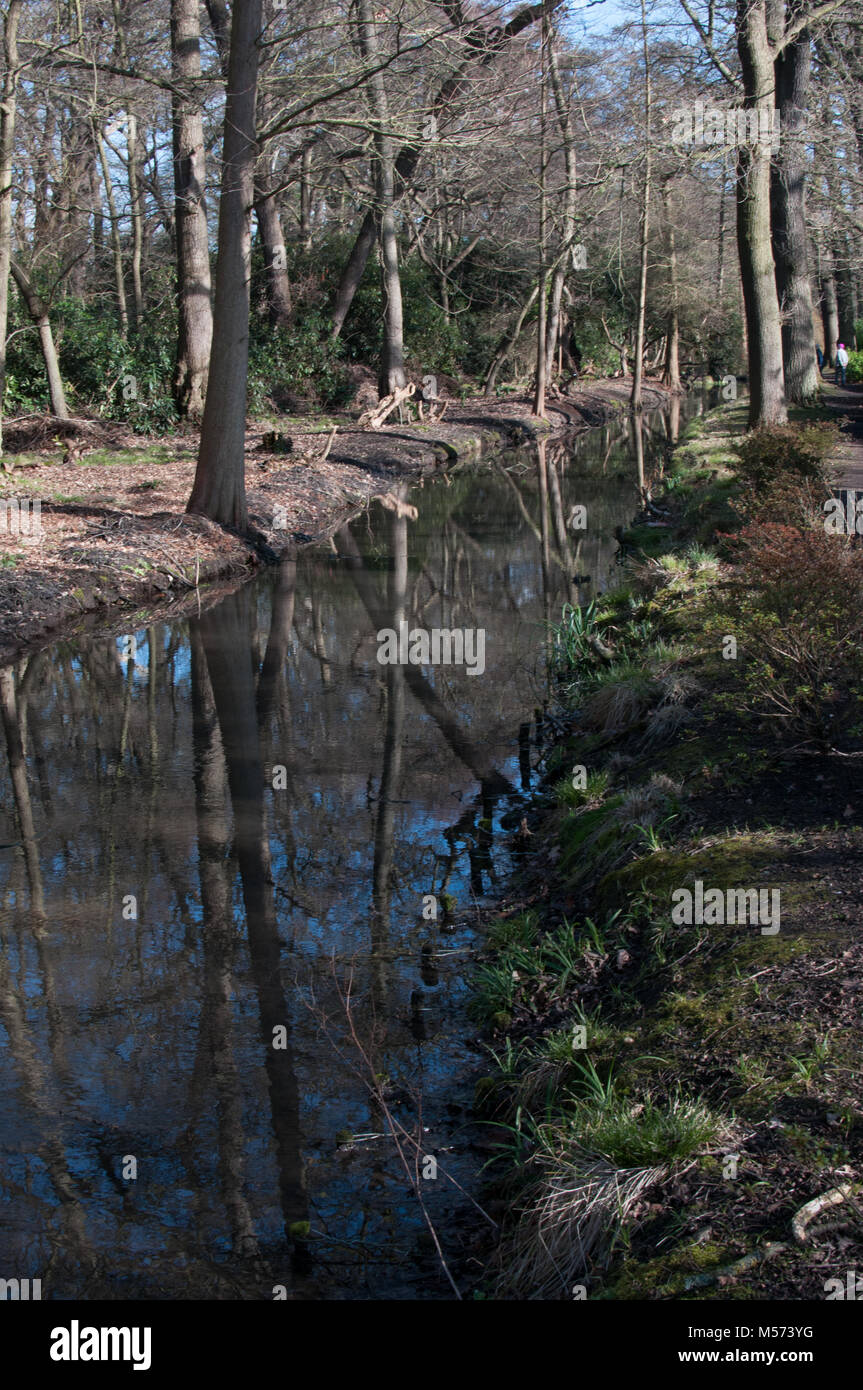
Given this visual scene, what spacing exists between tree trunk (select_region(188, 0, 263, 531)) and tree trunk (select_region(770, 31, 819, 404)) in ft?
41.3

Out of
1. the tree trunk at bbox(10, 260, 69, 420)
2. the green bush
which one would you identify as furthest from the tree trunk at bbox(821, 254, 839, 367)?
the tree trunk at bbox(10, 260, 69, 420)

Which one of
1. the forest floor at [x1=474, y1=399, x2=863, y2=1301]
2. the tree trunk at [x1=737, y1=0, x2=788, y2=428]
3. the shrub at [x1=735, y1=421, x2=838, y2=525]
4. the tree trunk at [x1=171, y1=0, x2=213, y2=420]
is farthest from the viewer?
the tree trunk at [x1=171, y1=0, x2=213, y2=420]

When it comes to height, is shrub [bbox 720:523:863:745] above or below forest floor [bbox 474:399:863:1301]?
above

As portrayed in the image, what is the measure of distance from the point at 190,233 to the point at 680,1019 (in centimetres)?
2234

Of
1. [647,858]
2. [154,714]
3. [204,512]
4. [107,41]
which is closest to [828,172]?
[107,41]

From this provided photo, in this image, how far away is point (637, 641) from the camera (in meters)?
10.9

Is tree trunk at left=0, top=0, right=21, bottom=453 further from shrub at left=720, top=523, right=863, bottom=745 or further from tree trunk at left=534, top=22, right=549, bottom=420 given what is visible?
shrub at left=720, top=523, right=863, bottom=745

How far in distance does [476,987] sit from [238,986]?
121 centimetres

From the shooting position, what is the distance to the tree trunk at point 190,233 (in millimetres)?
22641

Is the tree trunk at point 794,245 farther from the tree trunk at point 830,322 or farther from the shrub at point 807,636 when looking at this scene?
the shrub at point 807,636

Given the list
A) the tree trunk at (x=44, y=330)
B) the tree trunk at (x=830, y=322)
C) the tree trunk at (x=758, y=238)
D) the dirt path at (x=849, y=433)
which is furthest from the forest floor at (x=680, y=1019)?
the tree trunk at (x=830, y=322)

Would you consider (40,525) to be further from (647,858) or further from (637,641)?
(647,858)

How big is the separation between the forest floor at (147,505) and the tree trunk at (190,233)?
130 centimetres

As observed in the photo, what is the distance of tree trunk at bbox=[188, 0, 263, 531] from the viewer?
51.8 feet
